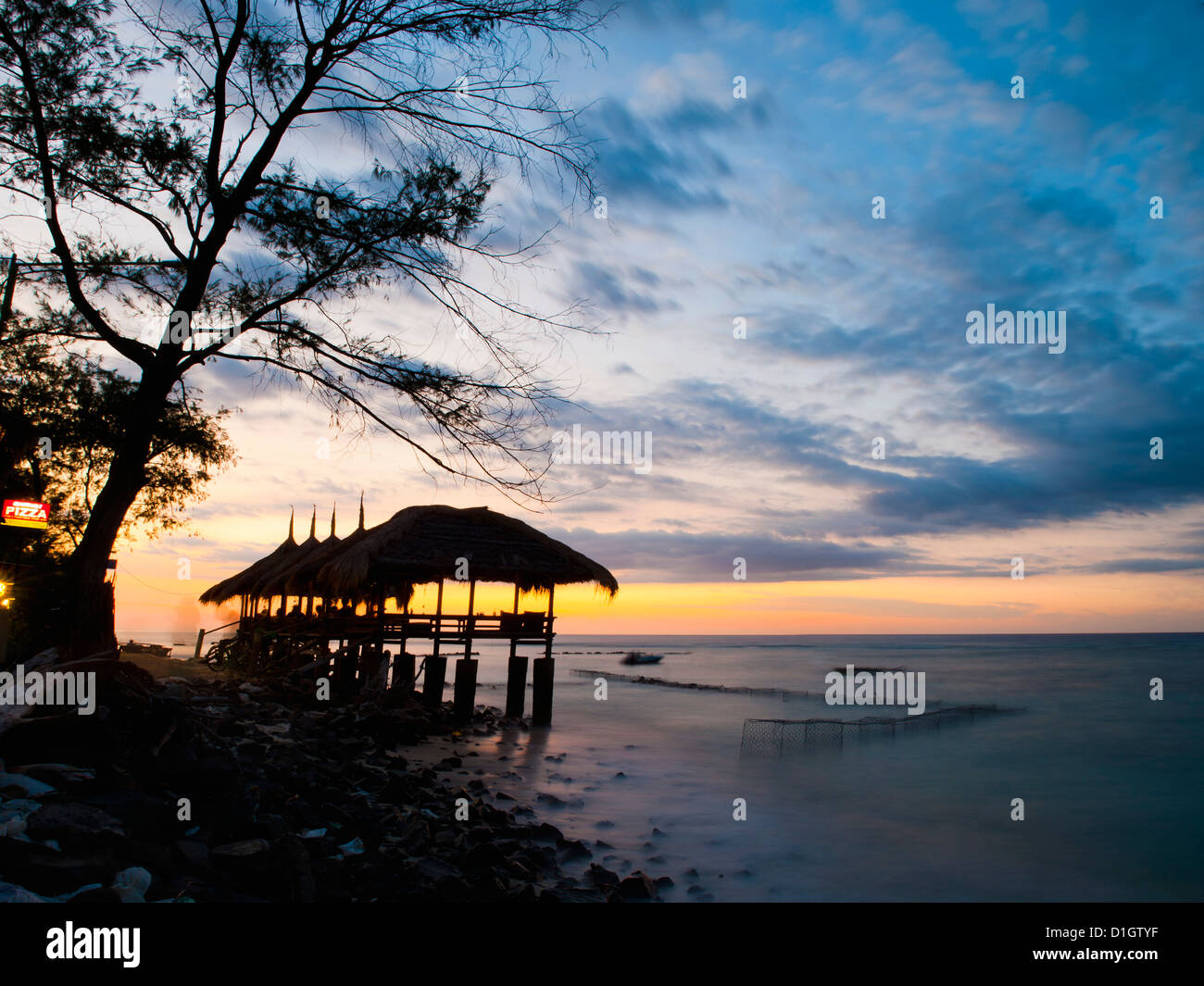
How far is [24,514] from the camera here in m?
11.4

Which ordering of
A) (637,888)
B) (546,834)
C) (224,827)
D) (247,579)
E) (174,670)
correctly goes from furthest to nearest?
(247,579) → (174,670) → (546,834) → (637,888) → (224,827)

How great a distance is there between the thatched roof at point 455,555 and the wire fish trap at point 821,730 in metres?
5.68

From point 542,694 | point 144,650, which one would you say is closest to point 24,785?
point 542,694

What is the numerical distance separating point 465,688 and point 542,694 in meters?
2.48

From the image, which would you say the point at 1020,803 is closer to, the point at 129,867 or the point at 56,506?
the point at 129,867

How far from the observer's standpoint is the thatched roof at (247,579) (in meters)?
24.6

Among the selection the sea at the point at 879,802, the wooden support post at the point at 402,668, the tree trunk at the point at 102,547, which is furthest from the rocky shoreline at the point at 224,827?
the wooden support post at the point at 402,668

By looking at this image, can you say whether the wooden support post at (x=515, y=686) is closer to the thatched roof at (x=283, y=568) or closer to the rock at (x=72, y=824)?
the thatched roof at (x=283, y=568)

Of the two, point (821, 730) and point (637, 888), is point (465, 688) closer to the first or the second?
point (821, 730)

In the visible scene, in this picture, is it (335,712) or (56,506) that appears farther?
(56,506)
